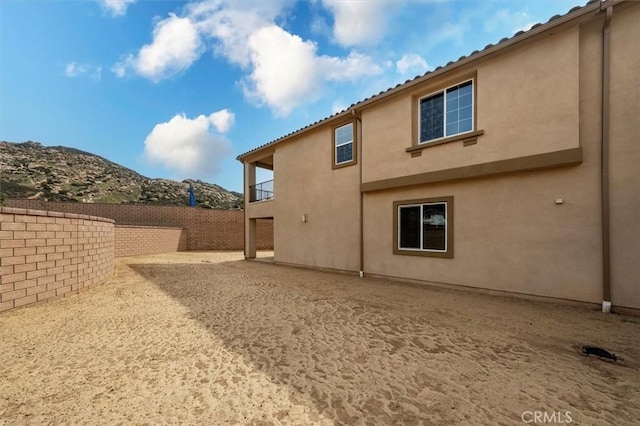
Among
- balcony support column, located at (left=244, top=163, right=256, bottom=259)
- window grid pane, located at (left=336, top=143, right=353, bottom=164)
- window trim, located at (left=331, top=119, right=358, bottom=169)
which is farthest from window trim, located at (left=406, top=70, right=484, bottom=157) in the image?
balcony support column, located at (left=244, top=163, right=256, bottom=259)

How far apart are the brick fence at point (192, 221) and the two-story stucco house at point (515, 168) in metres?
15.3

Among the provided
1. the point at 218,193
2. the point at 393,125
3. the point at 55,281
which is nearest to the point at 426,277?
the point at 393,125

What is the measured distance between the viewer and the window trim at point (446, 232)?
25.2ft

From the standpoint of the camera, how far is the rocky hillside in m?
27.0

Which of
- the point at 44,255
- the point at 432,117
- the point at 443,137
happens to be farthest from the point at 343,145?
the point at 44,255

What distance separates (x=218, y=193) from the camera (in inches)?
1969

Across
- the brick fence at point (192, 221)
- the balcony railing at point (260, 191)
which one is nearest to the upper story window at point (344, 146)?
the balcony railing at point (260, 191)

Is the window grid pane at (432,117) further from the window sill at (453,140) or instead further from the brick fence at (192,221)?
the brick fence at (192,221)

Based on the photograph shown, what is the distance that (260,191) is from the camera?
15.9 m

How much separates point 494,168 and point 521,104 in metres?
1.59

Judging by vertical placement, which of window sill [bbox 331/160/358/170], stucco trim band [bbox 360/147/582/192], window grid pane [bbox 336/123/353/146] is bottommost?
stucco trim band [bbox 360/147/582/192]

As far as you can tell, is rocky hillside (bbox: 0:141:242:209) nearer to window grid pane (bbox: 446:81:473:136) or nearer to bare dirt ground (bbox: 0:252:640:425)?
bare dirt ground (bbox: 0:252:640:425)

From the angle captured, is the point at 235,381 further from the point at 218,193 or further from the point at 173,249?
the point at 218,193

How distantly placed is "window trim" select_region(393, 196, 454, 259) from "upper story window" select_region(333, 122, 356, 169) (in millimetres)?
2666
